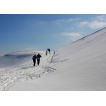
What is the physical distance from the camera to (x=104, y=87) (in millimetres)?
2910

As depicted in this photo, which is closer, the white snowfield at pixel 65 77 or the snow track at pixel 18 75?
the white snowfield at pixel 65 77

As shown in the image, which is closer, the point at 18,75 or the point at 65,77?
the point at 65,77

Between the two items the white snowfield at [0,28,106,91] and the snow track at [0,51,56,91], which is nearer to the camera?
the white snowfield at [0,28,106,91]
